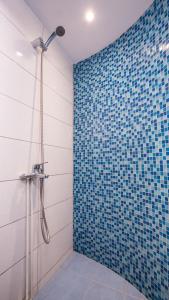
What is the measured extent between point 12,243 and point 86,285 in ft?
2.38

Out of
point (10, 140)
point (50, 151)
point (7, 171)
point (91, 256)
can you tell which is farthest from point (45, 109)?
point (91, 256)

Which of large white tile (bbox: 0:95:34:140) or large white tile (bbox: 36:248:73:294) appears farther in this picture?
large white tile (bbox: 36:248:73:294)

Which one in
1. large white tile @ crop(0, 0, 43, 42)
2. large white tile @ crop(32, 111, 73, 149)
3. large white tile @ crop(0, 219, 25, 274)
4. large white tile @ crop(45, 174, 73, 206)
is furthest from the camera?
large white tile @ crop(45, 174, 73, 206)

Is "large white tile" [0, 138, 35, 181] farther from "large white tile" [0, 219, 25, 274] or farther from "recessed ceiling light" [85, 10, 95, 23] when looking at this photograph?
"recessed ceiling light" [85, 10, 95, 23]

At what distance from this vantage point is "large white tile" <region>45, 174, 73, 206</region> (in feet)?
4.83

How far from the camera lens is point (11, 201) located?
3.61 ft

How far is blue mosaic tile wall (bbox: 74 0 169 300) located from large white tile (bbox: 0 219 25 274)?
752 mm

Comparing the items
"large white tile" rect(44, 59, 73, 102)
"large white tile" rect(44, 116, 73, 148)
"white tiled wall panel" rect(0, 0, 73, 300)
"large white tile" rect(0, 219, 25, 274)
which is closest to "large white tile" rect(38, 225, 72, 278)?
"white tiled wall panel" rect(0, 0, 73, 300)

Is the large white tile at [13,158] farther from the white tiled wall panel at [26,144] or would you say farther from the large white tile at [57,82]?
the large white tile at [57,82]

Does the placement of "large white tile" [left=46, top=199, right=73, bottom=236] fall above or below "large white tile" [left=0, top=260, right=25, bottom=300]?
above

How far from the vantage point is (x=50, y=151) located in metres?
1.52

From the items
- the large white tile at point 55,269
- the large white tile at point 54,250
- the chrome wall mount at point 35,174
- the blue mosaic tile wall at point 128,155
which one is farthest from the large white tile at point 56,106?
the large white tile at point 55,269

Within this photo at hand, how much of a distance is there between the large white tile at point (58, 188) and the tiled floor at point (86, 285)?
0.63m

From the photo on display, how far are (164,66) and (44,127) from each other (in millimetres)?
1015
